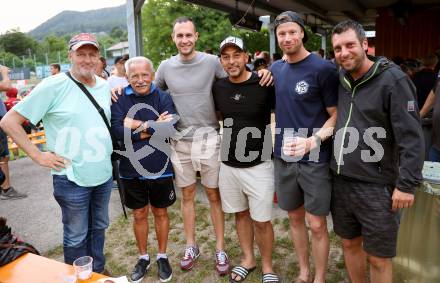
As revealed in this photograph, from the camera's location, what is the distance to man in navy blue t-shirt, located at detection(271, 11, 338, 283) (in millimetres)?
2541

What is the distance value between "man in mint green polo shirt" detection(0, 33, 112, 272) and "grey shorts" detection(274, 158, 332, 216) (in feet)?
4.45

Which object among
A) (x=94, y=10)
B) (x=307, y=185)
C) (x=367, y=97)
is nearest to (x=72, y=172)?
(x=307, y=185)

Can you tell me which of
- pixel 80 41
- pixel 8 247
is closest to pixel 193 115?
pixel 80 41

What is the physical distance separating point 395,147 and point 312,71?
2.47 feet

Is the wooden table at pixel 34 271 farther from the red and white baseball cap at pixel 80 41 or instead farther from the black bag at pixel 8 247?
the red and white baseball cap at pixel 80 41

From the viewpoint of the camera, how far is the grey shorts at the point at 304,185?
263cm

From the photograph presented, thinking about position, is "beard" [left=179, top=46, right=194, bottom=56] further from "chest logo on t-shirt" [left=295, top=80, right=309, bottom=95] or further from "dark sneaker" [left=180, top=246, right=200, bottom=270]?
"dark sneaker" [left=180, top=246, right=200, bottom=270]

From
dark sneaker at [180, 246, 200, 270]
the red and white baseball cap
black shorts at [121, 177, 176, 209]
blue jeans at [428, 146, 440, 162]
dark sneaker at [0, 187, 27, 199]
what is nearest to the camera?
the red and white baseball cap

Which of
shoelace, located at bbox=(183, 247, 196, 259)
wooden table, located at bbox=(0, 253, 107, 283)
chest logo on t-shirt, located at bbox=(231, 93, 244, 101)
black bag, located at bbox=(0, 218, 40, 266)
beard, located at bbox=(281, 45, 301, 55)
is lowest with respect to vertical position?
shoelace, located at bbox=(183, 247, 196, 259)

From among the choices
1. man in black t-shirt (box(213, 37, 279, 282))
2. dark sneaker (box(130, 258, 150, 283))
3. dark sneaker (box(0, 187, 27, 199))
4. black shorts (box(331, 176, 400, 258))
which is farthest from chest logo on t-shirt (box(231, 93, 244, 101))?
dark sneaker (box(0, 187, 27, 199))

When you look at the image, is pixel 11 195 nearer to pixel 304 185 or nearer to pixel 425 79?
pixel 304 185

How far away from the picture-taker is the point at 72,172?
2.61 m

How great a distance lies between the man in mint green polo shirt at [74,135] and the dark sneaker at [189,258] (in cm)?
98

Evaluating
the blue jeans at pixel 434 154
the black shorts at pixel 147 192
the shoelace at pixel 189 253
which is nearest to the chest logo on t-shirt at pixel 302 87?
the black shorts at pixel 147 192
